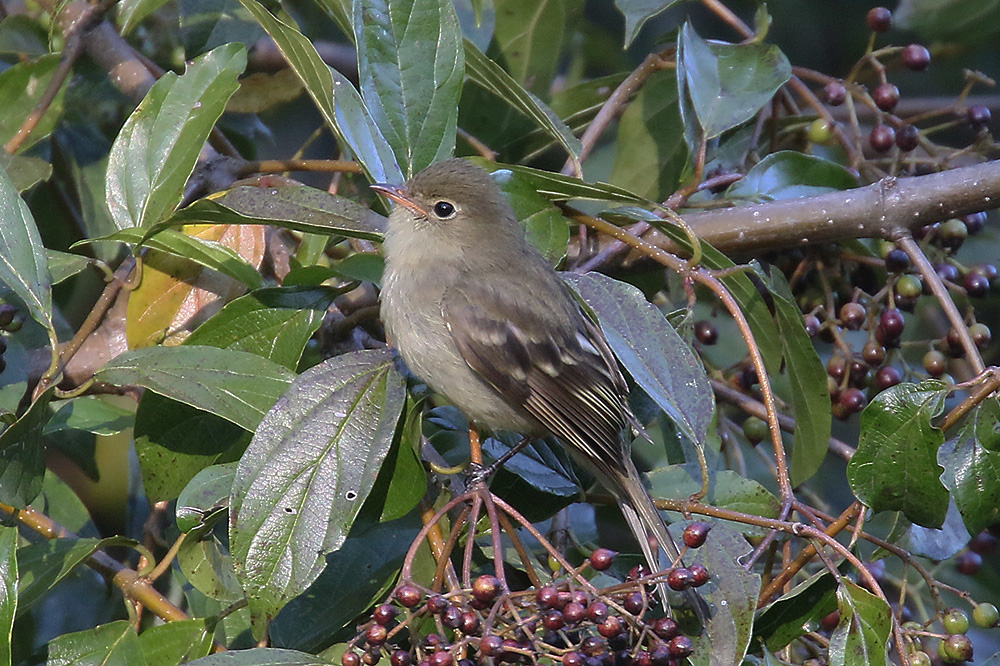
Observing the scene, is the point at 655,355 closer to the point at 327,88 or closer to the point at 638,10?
the point at 327,88

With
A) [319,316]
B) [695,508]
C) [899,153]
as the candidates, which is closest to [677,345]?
[695,508]

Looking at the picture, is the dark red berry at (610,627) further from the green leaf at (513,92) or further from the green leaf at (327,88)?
the green leaf at (513,92)

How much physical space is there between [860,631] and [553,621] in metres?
0.72

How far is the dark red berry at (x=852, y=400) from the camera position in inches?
127

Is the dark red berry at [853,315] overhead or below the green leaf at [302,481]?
below

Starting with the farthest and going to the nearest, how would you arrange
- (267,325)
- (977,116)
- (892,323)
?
1. (977,116)
2. (892,323)
3. (267,325)

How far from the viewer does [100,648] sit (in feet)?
7.93

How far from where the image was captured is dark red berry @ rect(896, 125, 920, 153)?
11.4 ft


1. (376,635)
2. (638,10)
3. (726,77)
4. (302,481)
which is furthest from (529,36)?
(376,635)

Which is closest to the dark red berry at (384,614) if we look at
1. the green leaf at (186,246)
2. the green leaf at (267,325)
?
the green leaf at (267,325)

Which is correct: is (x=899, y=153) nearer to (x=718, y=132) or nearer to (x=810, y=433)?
(x=718, y=132)

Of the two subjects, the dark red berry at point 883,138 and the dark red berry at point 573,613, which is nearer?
the dark red berry at point 573,613

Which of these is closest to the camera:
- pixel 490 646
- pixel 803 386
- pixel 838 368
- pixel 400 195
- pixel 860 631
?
pixel 490 646

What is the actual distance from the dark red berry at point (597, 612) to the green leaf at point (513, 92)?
4.96 feet
